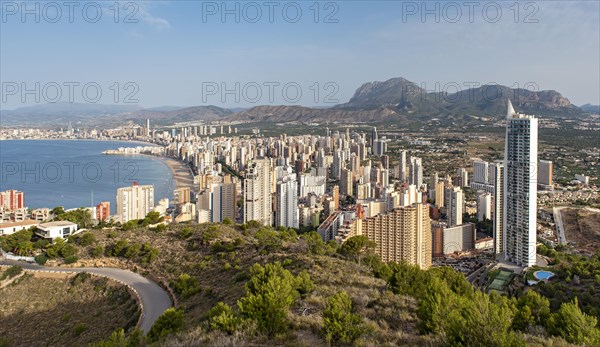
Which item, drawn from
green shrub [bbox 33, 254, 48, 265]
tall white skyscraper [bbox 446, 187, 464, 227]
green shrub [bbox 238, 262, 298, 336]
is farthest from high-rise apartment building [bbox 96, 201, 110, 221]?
green shrub [bbox 238, 262, 298, 336]

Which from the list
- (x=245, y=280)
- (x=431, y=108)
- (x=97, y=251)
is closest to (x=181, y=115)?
(x=431, y=108)

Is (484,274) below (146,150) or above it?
below

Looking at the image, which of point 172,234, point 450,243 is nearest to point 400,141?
point 450,243

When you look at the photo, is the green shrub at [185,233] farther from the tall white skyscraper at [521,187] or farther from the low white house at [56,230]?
the tall white skyscraper at [521,187]

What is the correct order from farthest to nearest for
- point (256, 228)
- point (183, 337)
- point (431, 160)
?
point (431, 160) < point (256, 228) < point (183, 337)

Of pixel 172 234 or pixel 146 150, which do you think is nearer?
pixel 172 234

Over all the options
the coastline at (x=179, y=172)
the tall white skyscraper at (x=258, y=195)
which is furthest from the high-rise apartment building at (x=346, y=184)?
the coastline at (x=179, y=172)

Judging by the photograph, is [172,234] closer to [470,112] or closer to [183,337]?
[183,337]

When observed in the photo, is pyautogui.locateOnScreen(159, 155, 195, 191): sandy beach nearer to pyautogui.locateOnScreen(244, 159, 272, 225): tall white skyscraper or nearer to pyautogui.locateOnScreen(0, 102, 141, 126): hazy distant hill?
Answer: pyautogui.locateOnScreen(244, 159, 272, 225): tall white skyscraper
